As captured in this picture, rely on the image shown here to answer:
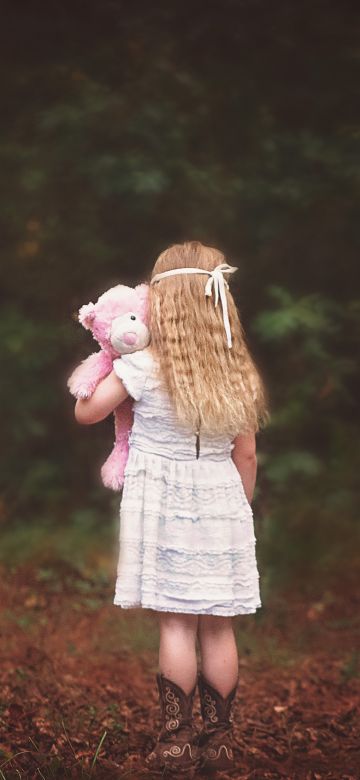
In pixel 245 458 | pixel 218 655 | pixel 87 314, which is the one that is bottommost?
pixel 218 655

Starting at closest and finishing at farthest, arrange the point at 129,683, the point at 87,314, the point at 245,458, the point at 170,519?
the point at 170,519 → the point at 87,314 → the point at 245,458 → the point at 129,683

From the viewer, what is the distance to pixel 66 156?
6.02 metres

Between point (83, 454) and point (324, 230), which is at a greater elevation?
point (324, 230)

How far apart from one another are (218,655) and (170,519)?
0.53 metres

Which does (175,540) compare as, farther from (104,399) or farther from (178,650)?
(104,399)

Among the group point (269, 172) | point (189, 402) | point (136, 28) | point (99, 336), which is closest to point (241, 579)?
point (189, 402)

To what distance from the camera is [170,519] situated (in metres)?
3.10

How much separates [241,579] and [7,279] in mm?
4282

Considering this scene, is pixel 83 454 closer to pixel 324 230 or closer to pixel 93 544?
→ pixel 93 544

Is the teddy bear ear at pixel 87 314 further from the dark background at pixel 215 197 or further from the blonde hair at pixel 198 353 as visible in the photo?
the dark background at pixel 215 197

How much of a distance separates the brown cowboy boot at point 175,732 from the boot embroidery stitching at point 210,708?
8 centimetres

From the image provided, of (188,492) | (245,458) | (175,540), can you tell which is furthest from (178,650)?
(245,458)

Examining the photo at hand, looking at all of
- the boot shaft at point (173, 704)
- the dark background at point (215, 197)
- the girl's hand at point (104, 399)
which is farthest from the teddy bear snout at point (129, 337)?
the dark background at point (215, 197)

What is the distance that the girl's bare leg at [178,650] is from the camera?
10.3 ft
